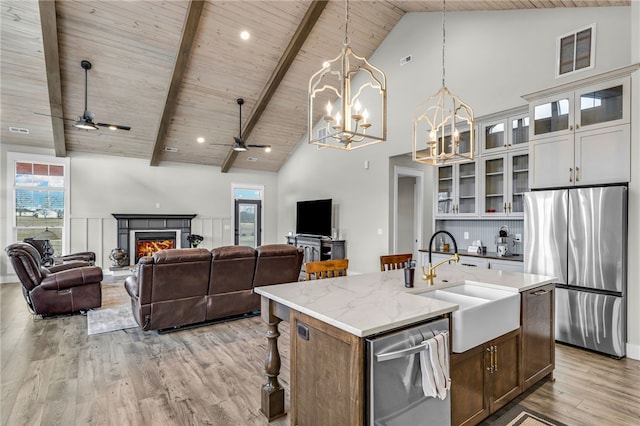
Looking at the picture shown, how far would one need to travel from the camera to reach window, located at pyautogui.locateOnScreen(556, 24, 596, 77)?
146 inches

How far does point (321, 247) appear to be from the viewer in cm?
774

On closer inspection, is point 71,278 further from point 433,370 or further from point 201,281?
point 433,370

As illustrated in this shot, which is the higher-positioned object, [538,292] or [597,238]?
[597,238]

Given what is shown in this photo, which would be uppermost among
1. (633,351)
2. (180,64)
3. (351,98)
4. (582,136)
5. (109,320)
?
(180,64)

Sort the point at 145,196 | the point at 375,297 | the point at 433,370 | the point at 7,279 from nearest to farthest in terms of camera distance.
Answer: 1. the point at 433,370
2. the point at 375,297
3. the point at 7,279
4. the point at 145,196

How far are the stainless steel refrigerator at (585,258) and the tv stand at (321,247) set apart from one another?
4142 mm

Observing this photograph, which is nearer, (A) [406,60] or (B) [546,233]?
(B) [546,233]

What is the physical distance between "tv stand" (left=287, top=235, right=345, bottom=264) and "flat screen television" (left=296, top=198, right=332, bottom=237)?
20cm

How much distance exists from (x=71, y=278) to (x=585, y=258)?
630 centimetres

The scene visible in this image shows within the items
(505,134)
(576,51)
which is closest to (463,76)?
(505,134)

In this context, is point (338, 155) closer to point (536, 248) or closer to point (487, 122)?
point (487, 122)

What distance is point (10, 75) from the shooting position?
5.55m

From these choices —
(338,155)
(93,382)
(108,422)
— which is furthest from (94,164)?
(108,422)

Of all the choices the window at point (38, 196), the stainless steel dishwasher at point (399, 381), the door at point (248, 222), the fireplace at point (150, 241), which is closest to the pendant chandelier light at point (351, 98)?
the stainless steel dishwasher at point (399, 381)
